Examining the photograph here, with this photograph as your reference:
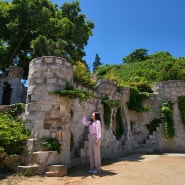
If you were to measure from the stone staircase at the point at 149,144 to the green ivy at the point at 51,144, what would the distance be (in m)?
6.76

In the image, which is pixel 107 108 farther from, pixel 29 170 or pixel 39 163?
pixel 29 170

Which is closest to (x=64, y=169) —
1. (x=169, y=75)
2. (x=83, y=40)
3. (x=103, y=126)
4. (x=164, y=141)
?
(x=103, y=126)

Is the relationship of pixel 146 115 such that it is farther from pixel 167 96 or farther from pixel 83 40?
pixel 83 40

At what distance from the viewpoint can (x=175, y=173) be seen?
6.46 metres

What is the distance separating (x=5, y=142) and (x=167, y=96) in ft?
37.5

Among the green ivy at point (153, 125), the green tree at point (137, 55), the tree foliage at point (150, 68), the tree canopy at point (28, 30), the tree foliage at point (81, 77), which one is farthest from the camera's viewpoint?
the green tree at point (137, 55)

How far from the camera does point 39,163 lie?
6223mm

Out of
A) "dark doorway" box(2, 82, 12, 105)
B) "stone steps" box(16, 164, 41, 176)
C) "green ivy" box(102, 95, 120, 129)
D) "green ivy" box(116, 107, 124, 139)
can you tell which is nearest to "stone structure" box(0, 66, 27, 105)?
"dark doorway" box(2, 82, 12, 105)

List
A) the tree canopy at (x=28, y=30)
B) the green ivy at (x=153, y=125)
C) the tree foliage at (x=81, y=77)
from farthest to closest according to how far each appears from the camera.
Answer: the tree canopy at (x=28, y=30), the green ivy at (x=153, y=125), the tree foliage at (x=81, y=77)

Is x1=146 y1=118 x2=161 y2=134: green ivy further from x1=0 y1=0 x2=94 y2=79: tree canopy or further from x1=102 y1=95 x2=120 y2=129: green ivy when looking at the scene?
x1=0 y1=0 x2=94 y2=79: tree canopy

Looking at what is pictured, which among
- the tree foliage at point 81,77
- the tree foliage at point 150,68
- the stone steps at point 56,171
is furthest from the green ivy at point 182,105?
the stone steps at point 56,171

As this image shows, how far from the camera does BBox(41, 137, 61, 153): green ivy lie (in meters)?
6.65

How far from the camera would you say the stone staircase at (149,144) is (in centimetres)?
1263

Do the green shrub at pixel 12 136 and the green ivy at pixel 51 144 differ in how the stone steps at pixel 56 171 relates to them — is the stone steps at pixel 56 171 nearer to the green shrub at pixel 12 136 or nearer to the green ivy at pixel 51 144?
the green ivy at pixel 51 144
